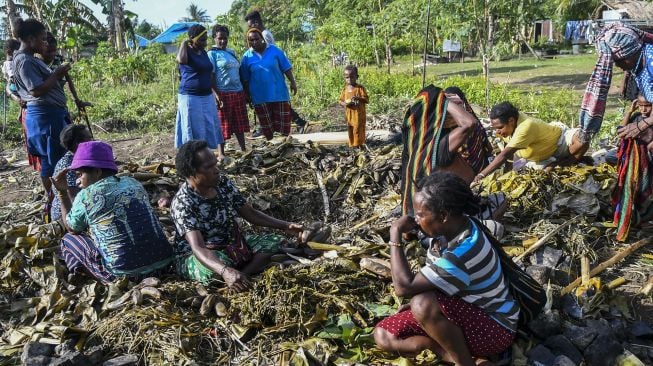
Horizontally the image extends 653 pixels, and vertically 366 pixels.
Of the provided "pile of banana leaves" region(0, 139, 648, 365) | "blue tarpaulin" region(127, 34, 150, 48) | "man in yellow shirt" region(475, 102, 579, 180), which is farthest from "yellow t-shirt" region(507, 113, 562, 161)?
"blue tarpaulin" region(127, 34, 150, 48)

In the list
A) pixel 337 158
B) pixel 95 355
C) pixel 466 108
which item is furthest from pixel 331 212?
pixel 95 355

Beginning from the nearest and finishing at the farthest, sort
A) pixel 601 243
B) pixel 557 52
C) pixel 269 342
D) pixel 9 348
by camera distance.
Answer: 1. pixel 269 342
2. pixel 9 348
3. pixel 601 243
4. pixel 557 52

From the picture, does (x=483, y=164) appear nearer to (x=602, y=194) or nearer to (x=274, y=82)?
(x=602, y=194)

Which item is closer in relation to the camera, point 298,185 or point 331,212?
point 331,212

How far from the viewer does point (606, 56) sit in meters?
3.63

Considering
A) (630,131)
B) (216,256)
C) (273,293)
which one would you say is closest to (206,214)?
(216,256)

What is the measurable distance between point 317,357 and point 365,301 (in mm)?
530

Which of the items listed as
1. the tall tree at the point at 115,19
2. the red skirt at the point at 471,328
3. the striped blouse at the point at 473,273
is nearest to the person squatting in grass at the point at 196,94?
the red skirt at the point at 471,328

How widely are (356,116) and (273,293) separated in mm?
3691

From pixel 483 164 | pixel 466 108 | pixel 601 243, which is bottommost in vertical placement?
pixel 601 243

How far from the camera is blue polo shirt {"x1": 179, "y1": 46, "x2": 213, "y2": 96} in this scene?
551 cm

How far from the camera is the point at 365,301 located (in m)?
3.00

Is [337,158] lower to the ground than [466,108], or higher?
lower

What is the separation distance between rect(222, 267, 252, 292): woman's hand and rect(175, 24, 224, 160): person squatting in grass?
2940 mm
